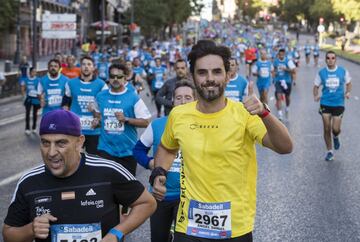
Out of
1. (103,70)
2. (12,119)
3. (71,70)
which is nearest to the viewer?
(71,70)

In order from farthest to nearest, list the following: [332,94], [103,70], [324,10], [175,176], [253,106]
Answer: [324,10], [103,70], [332,94], [175,176], [253,106]

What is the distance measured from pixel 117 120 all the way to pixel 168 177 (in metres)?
2.41

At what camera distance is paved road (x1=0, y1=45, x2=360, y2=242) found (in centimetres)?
747

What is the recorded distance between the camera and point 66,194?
141 inches

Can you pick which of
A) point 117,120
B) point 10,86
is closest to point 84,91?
point 117,120

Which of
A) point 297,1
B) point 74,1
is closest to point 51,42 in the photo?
point 74,1

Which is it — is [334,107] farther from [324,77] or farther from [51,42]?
[51,42]

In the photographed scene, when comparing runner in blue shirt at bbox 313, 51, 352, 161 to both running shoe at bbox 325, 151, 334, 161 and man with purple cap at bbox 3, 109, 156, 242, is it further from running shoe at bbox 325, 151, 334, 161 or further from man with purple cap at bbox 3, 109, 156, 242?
man with purple cap at bbox 3, 109, 156, 242

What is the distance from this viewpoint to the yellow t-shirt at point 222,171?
4184 mm

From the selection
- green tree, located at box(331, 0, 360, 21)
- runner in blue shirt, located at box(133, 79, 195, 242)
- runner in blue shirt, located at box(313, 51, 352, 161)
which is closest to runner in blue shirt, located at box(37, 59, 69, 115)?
runner in blue shirt, located at box(313, 51, 352, 161)

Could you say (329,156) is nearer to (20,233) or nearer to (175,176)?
(175,176)

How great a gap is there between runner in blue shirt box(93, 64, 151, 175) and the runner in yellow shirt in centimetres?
357

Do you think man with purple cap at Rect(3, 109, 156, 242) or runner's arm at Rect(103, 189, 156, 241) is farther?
runner's arm at Rect(103, 189, 156, 241)

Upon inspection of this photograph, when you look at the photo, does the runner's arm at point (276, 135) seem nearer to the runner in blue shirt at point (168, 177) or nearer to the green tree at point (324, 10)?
the runner in blue shirt at point (168, 177)
